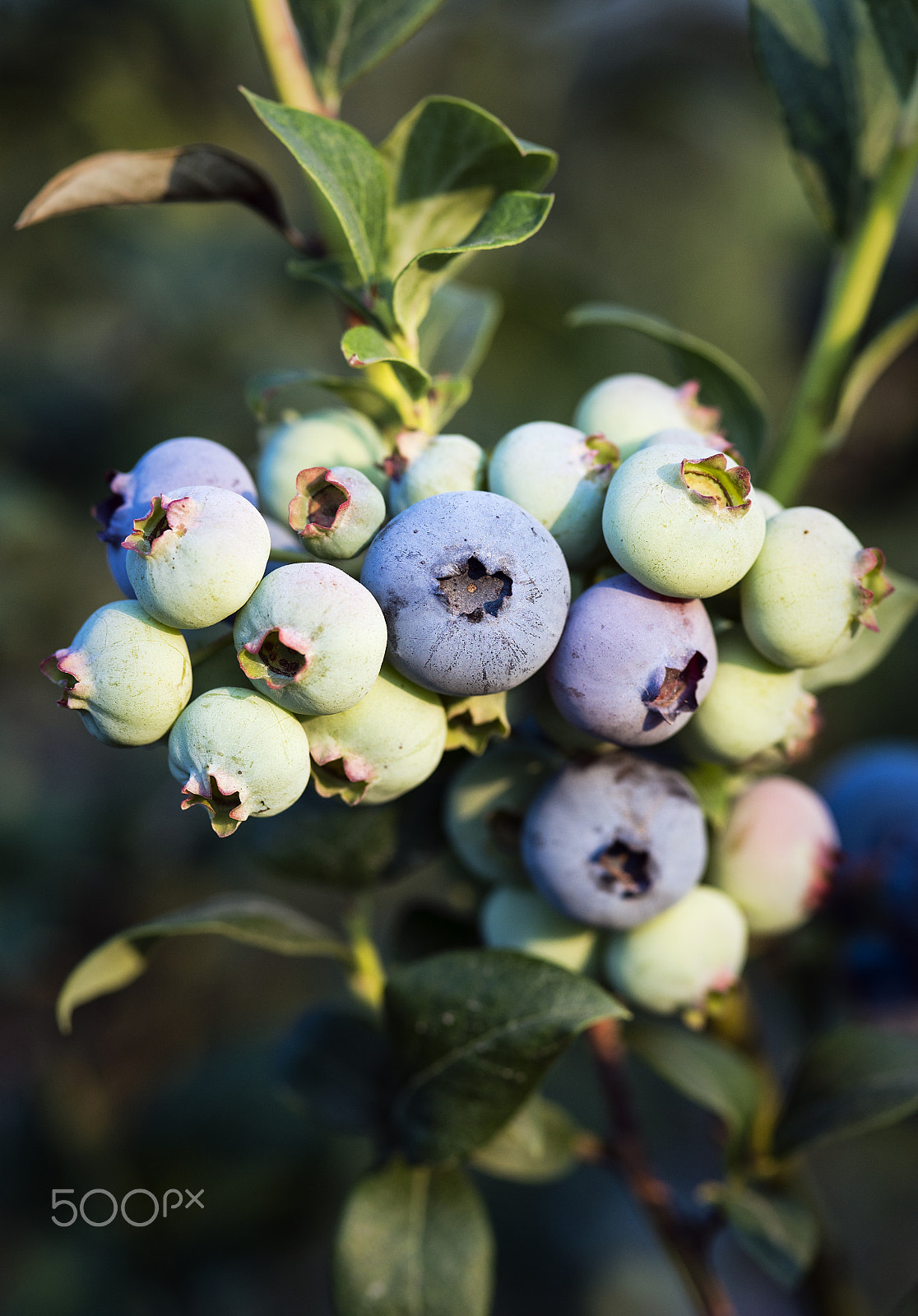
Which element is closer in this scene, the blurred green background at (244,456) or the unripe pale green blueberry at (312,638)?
the unripe pale green blueberry at (312,638)

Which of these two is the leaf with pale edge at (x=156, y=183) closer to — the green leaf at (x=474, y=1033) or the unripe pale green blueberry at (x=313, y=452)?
the unripe pale green blueberry at (x=313, y=452)

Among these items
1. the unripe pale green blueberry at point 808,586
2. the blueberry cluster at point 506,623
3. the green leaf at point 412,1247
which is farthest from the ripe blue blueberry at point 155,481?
the green leaf at point 412,1247

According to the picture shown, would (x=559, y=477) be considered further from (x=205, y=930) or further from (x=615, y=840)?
(x=205, y=930)

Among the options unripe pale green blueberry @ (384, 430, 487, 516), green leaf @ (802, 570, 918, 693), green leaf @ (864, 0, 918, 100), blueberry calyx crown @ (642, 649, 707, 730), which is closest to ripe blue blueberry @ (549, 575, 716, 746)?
blueberry calyx crown @ (642, 649, 707, 730)

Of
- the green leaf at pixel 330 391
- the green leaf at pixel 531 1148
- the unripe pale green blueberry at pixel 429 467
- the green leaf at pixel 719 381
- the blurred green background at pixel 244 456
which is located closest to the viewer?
the unripe pale green blueberry at pixel 429 467

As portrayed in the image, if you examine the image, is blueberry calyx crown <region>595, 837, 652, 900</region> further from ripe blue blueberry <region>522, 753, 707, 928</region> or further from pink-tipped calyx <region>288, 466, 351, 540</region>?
pink-tipped calyx <region>288, 466, 351, 540</region>
